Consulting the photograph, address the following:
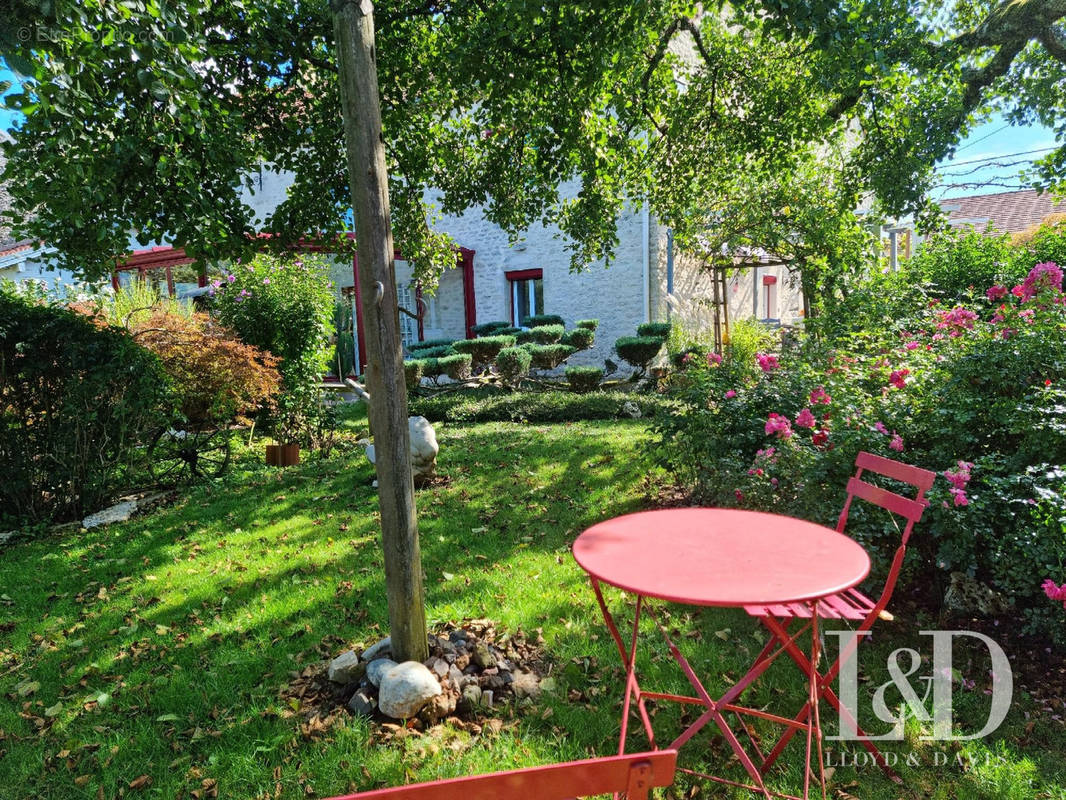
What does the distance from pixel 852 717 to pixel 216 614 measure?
3442 millimetres

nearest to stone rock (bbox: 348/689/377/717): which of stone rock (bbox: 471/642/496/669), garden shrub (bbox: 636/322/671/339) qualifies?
stone rock (bbox: 471/642/496/669)

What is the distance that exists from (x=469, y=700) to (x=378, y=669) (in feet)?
1.40

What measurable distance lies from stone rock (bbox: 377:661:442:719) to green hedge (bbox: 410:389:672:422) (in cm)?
718

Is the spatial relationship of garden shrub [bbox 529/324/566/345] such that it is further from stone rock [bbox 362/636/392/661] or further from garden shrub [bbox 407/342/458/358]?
stone rock [bbox 362/636/392/661]

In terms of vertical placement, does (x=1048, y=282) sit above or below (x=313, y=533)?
above

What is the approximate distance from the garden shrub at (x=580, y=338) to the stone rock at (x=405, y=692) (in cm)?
1088

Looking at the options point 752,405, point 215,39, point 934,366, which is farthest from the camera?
point 215,39

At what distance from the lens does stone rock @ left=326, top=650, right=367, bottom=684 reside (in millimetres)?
2727

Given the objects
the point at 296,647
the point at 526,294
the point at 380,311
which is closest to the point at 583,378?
the point at 526,294

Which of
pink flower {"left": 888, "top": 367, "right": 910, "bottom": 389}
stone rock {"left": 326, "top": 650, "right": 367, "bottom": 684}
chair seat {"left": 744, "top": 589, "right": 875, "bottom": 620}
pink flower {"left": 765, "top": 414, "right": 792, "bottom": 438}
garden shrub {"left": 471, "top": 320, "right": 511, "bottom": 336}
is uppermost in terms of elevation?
garden shrub {"left": 471, "top": 320, "right": 511, "bottom": 336}

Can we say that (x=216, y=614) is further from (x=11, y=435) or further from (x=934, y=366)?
(x=934, y=366)

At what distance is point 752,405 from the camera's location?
4.36 m

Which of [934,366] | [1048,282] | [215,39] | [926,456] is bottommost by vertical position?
[926,456]

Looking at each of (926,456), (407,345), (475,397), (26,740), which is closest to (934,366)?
(926,456)
